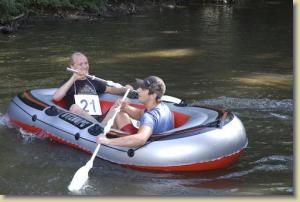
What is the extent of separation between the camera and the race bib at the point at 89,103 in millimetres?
5484

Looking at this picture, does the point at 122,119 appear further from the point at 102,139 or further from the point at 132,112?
the point at 102,139

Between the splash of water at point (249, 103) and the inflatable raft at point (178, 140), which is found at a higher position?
the inflatable raft at point (178, 140)

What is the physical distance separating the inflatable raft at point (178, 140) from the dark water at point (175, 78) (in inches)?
4.1

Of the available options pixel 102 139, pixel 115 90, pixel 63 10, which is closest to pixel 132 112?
pixel 102 139

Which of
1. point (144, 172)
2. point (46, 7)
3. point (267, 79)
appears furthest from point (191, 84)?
point (46, 7)

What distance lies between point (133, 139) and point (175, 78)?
4037mm

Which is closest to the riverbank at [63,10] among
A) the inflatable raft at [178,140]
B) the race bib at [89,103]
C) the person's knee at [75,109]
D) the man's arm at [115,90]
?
the man's arm at [115,90]

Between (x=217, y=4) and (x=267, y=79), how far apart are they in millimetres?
15769

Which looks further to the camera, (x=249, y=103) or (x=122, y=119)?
(x=249, y=103)

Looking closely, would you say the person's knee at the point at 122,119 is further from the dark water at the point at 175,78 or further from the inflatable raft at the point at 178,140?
the dark water at the point at 175,78

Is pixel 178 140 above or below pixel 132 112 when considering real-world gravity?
below

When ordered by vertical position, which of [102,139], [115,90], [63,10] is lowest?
[102,139]

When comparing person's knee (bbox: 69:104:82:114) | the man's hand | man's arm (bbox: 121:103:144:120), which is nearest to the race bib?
person's knee (bbox: 69:104:82:114)

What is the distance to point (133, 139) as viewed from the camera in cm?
434
